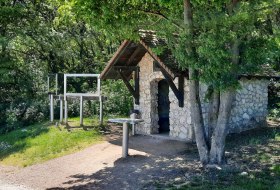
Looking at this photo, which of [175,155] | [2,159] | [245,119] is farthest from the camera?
[245,119]

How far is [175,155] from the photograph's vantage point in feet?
41.3

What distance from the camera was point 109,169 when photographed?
1139 cm

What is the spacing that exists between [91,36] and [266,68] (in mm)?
10241

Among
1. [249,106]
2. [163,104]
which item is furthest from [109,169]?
[249,106]

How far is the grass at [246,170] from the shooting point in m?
9.00

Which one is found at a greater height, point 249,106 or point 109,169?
point 249,106

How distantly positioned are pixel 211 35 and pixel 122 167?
4449 mm

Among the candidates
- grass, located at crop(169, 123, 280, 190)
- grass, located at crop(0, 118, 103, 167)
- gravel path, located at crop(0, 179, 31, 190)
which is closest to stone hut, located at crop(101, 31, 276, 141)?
grass, located at crop(169, 123, 280, 190)

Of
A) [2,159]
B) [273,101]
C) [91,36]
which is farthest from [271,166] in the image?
[91,36]

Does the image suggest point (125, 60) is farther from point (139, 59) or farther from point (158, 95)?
point (158, 95)

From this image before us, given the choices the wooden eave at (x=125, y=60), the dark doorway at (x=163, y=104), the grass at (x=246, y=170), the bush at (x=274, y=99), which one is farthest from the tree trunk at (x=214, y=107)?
the bush at (x=274, y=99)

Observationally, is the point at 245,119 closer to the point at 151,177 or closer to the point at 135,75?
the point at 135,75

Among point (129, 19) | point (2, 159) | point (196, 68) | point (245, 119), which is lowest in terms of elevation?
point (2, 159)

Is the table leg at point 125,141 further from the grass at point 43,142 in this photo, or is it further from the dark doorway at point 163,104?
the dark doorway at point 163,104
